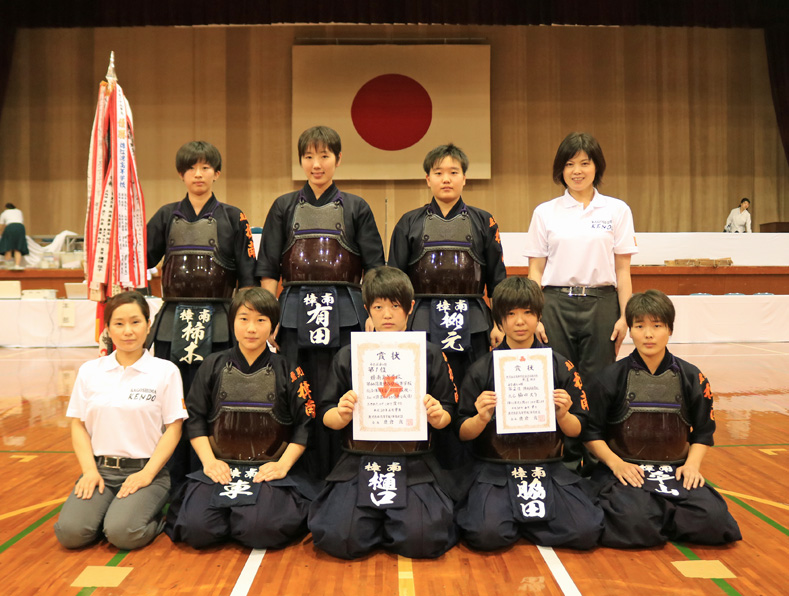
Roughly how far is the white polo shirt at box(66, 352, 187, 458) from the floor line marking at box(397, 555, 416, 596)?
1.08 metres

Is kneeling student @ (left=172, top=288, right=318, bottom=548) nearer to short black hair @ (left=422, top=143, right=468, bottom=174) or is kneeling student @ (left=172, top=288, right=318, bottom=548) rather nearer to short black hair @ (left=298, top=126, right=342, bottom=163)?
short black hair @ (left=298, top=126, right=342, bottom=163)

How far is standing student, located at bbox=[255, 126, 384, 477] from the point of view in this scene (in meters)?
3.07

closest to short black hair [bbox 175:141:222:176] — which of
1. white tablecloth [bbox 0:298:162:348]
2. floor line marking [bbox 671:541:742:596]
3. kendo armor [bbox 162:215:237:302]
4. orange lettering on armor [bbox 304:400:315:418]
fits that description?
kendo armor [bbox 162:215:237:302]

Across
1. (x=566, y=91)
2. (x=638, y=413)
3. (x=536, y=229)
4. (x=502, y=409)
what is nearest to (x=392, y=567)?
(x=502, y=409)

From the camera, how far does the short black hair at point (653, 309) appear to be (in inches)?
108

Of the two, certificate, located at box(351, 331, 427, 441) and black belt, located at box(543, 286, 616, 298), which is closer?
certificate, located at box(351, 331, 427, 441)

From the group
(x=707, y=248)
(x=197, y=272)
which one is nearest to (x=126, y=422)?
(x=197, y=272)

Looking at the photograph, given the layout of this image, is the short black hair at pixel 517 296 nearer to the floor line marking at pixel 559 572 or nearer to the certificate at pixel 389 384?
the certificate at pixel 389 384

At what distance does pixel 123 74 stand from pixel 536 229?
12.7m

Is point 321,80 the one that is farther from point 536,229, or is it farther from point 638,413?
point 638,413

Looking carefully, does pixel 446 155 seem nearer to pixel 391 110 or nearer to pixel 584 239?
pixel 584 239

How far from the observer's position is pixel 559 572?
234 centimetres

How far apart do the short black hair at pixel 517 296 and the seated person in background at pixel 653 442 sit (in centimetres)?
45

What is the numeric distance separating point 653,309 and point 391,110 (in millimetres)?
10989
